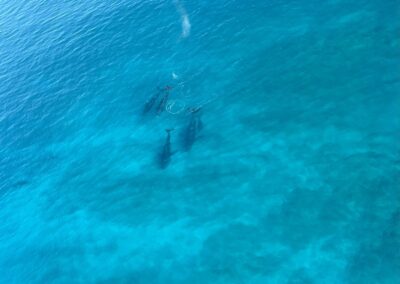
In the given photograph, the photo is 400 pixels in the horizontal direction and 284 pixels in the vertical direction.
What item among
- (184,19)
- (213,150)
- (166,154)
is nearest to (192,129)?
(213,150)

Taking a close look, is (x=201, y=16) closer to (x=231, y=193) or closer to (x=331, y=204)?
(x=231, y=193)

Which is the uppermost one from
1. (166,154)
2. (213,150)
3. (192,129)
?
(192,129)

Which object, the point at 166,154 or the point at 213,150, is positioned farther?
the point at 166,154

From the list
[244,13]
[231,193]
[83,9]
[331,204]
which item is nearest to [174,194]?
[231,193]

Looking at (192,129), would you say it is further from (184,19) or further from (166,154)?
(184,19)

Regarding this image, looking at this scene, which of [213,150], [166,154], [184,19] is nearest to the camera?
[213,150]

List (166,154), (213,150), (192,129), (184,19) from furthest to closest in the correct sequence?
(184,19), (192,129), (166,154), (213,150)

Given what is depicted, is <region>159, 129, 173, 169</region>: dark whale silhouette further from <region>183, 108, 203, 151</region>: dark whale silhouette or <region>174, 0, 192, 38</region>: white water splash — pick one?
<region>174, 0, 192, 38</region>: white water splash

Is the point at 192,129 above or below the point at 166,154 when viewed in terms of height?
above
